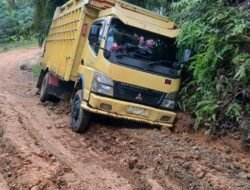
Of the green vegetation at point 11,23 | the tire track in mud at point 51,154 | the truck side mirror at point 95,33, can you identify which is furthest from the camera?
the green vegetation at point 11,23

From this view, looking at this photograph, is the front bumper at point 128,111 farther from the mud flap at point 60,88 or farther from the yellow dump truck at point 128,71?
the mud flap at point 60,88

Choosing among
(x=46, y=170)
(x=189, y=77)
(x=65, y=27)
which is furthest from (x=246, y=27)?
(x=65, y=27)

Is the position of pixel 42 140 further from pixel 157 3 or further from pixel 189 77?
pixel 157 3

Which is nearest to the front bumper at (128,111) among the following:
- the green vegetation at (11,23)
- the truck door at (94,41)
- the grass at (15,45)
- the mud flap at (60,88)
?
the truck door at (94,41)

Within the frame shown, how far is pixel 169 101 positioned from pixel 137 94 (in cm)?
64

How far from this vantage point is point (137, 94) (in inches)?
314

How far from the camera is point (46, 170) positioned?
5641 millimetres

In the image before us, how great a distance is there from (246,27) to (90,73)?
9.15 feet

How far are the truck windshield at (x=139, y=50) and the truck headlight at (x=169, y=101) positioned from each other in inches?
14.1

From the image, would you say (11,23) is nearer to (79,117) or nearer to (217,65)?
(79,117)

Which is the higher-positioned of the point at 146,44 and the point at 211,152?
the point at 146,44

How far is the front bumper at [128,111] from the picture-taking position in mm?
7734

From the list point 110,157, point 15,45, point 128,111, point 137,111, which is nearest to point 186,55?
point 137,111

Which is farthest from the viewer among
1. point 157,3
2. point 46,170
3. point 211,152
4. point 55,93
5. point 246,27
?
point 157,3
